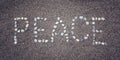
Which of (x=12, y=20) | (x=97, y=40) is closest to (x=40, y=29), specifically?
(x=12, y=20)

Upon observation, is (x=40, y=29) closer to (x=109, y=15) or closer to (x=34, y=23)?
(x=34, y=23)

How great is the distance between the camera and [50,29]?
133cm

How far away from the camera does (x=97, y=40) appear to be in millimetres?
1305

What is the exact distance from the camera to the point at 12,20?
1368 millimetres

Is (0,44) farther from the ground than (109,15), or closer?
closer

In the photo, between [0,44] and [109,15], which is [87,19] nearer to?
[109,15]

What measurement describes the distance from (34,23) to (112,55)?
1.45 feet

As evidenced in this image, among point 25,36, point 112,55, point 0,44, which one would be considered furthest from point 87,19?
point 0,44

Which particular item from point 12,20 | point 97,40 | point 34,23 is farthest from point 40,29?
point 97,40

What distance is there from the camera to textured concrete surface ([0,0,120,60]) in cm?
129

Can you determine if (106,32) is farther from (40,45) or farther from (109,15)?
(40,45)

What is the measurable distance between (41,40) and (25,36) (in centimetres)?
9

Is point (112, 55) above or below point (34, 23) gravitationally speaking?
below

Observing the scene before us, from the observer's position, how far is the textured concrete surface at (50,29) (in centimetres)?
129
